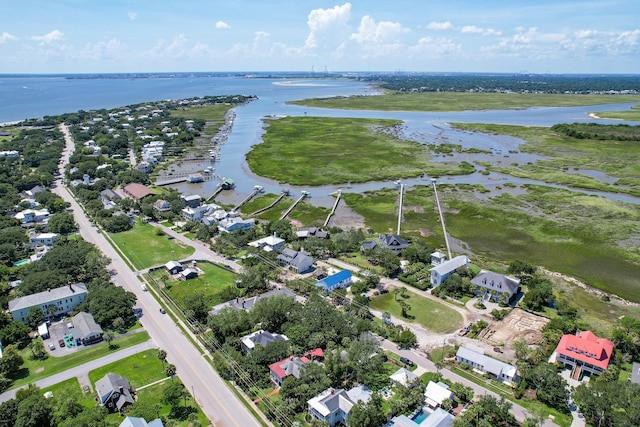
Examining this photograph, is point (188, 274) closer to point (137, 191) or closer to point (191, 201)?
point (191, 201)

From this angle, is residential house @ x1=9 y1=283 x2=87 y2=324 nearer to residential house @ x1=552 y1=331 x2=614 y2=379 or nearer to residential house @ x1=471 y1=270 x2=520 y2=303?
residential house @ x1=471 y1=270 x2=520 y2=303

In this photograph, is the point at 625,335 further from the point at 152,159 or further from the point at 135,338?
the point at 152,159

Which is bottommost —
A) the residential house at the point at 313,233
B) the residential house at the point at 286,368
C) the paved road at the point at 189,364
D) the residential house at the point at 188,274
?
the paved road at the point at 189,364

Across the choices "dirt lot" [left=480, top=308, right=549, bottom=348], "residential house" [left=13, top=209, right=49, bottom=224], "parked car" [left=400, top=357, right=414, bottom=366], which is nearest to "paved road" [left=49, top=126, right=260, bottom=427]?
"parked car" [left=400, top=357, right=414, bottom=366]

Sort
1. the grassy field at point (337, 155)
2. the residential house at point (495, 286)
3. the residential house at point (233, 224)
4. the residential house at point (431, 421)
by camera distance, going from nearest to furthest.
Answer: the residential house at point (431, 421) < the residential house at point (495, 286) < the residential house at point (233, 224) < the grassy field at point (337, 155)

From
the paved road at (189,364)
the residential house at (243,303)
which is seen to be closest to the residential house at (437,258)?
the residential house at (243,303)

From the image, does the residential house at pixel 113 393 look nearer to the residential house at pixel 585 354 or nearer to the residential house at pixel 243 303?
the residential house at pixel 243 303
